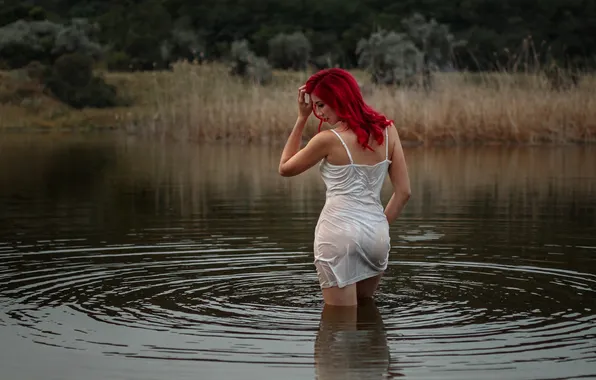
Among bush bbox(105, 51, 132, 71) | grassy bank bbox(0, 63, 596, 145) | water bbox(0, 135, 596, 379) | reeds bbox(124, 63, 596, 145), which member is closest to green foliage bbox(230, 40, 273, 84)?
bush bbox(105, 51, 132, 71)

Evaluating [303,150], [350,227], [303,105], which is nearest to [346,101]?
[303,105]

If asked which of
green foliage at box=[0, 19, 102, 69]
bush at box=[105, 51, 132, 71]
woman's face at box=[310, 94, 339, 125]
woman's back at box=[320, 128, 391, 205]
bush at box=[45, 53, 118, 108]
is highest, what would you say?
green foliage at box=[0, 19, 102, 69]

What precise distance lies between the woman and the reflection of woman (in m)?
0.16

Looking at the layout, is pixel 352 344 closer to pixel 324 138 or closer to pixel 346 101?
pixel 324 138

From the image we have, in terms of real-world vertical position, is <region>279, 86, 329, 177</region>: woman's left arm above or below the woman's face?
below

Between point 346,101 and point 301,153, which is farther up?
point 346,101

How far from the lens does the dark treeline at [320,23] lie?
55.2 metres

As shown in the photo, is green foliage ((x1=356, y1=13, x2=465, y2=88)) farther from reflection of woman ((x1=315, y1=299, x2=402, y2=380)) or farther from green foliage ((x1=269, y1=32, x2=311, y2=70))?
reflection of woman ((x1=315, y1=299, x2=402, y2=380))

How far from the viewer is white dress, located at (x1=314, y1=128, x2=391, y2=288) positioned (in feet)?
24.4

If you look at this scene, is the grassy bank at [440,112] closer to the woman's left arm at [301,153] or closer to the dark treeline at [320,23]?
the woman's left arm at [301,153]

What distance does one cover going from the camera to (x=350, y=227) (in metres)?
7.46

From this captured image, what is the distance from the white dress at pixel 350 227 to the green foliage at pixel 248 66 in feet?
102

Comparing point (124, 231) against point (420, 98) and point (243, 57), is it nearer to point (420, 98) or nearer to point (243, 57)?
point (420, 98)

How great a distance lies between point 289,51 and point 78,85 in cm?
1117
